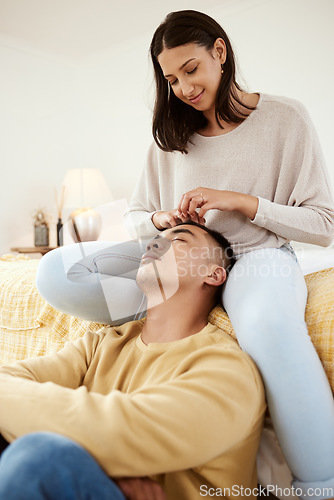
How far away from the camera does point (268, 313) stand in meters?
0.89

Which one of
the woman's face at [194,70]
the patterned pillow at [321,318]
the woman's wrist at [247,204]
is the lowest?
the patterned pillow at [321,318]

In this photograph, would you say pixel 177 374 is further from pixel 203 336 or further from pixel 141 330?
pixel 141 330

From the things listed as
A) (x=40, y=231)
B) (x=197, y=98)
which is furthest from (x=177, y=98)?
(x=40, y=231)

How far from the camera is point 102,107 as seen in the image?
4.21 meters

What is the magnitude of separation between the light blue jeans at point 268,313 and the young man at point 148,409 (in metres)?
0.05

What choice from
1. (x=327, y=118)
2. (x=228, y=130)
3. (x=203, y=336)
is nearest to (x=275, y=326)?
(x=203, y=336)

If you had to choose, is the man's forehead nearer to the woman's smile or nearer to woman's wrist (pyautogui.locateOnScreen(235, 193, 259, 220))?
woman's wrist (pyautogui.locateOnScreen(235, 193, 259, 220))

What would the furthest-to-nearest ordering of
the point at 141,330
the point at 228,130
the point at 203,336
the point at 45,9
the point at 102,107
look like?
the point at 102,107 < the point at 45,9 < the point at 228,130 < the point at 141,330 < the point at 203,336

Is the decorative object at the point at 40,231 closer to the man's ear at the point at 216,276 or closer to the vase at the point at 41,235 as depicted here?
the vase at the point at 41,235

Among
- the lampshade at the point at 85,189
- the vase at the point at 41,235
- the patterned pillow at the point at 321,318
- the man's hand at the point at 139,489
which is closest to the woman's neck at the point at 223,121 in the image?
the patterned pillow at the point at 321,318

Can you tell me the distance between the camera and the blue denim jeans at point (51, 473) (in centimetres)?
61

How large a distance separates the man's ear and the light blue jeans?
0.03 m

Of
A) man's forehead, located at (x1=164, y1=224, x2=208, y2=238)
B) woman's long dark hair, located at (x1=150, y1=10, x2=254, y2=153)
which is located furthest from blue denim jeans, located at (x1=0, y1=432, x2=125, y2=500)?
woman's long dark hair, located at (x1=150, y1=10, x2=254, y2=153)

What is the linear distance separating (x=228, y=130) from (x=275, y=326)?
704 mm
